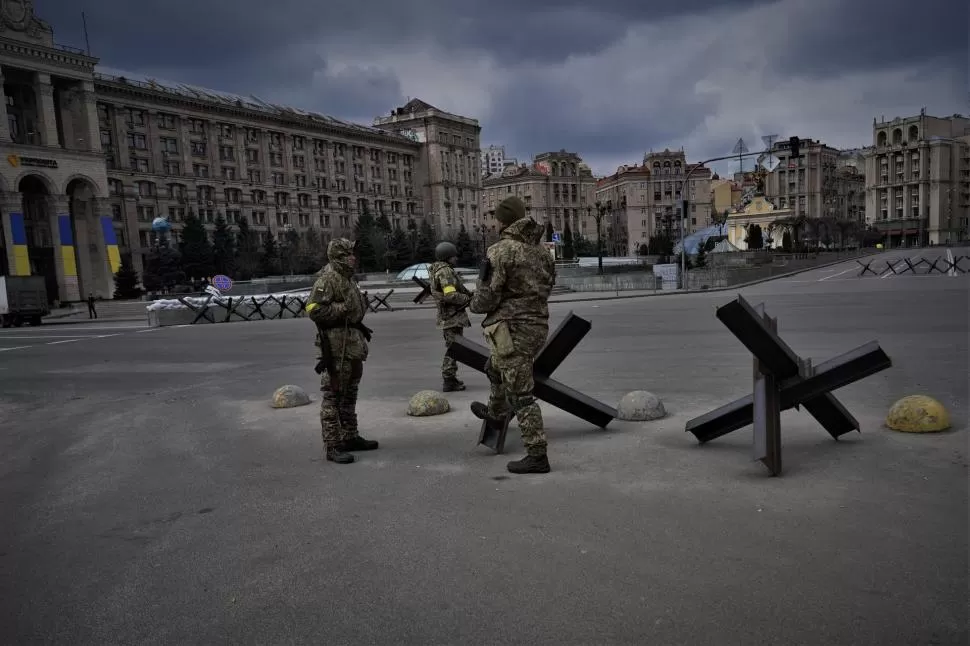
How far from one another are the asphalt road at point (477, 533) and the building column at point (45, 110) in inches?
2470

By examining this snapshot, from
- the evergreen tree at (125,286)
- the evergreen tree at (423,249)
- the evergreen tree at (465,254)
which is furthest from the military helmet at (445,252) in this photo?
the evergreen tree at (465,254)

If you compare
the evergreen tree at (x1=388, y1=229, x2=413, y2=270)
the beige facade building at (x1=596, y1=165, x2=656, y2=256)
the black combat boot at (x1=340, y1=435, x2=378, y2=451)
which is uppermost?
the beige facade building at (x1=596, y1=165, x2=656, y2=256)

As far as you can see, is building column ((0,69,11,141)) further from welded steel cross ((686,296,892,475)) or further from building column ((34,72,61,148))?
welded steel cross ((686,296,892,475))

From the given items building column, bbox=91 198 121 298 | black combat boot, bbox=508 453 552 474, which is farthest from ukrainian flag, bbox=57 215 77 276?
black combat boot, bbox=508 453 552 474

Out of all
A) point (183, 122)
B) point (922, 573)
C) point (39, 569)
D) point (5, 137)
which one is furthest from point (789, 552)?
point (183, 122)

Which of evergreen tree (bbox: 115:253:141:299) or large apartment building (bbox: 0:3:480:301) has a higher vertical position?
large apartment building (bbox: 0:3:480:301)

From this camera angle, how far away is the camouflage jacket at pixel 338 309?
5551 millimetres

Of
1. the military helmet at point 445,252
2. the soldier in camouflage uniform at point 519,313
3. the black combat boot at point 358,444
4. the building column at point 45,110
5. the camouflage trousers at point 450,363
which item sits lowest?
the black combat boot at point 358,444

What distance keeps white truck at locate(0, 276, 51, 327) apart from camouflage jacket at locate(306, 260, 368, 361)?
107ft

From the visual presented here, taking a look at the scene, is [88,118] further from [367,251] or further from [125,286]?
[367,251]

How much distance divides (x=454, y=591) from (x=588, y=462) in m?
2.16

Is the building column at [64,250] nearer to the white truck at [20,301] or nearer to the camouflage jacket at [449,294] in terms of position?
the white truck at [20,301]

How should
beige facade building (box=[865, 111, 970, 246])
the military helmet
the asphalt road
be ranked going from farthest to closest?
beige facade building (box=[865, 111, 970, 246])
the military helmet
the asphalt road

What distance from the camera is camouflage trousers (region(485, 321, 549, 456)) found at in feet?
16.0
